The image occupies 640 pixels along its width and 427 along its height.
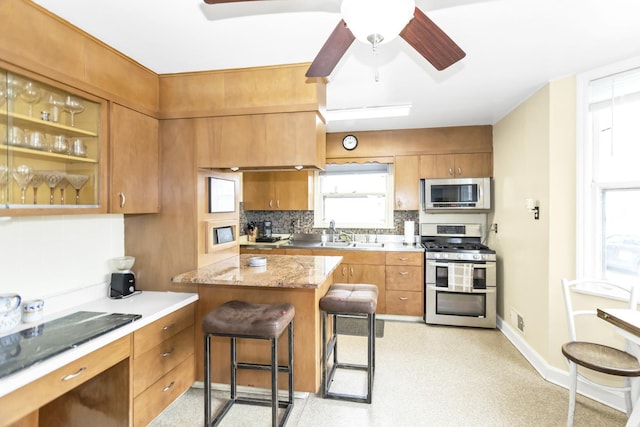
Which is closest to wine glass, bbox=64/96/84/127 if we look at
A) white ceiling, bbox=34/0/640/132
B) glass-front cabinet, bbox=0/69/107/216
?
glass-front cabinet, bbox=0/69/107/216

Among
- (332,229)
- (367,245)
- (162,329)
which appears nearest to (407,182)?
(367,245)

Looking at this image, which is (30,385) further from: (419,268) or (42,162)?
(419,268)

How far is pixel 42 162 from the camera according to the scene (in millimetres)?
1676

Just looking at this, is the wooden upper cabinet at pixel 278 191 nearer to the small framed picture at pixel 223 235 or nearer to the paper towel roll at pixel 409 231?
the paper towel roll at pixel 409 231

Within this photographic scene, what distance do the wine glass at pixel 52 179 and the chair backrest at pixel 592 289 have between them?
3.24m

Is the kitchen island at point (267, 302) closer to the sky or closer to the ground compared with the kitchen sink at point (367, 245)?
closer to the ground

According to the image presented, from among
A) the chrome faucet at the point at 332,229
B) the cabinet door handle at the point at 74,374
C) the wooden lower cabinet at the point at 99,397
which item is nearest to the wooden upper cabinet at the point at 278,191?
the chrome faucet at the point at 332,229

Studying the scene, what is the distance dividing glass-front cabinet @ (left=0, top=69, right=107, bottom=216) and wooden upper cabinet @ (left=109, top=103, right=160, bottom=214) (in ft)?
0.26

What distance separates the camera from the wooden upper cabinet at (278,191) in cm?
446

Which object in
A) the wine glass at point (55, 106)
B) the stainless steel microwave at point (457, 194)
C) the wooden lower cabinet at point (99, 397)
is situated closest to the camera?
the wooden lower cabinet at point (99, 397)

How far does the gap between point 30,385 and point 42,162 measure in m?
1.08

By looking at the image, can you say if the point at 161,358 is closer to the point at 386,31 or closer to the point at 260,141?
the point at 260,141

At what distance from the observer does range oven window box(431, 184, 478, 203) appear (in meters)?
3.97

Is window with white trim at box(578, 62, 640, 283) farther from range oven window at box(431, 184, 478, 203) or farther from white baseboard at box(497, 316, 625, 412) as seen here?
range oven window at box(431, 184, 478, 203)
